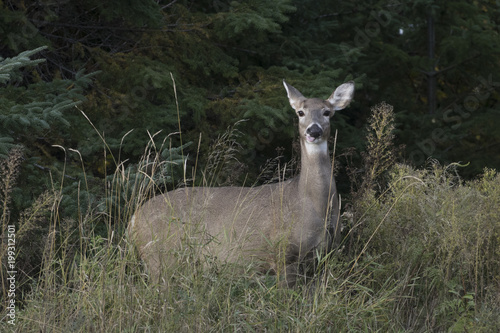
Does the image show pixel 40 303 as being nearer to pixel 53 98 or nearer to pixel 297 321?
pixel 297 321

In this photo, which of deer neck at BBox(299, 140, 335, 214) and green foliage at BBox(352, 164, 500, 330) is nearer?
green foliage at BBox(352, 164, 500, 330)

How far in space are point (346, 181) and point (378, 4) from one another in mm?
2867

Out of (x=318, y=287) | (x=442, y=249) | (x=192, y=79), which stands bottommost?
(x=192, y=79)

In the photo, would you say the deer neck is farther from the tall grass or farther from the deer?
the tall grass

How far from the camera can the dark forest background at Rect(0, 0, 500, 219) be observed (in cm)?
605

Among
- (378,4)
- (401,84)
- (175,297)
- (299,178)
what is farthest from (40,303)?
(401,84)

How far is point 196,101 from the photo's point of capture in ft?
24.9

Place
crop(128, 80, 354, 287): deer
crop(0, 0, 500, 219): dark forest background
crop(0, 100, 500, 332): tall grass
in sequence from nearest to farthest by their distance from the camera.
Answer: crop(0, 100, 500, 332): tall grass → crop(128, 80, 354, 287): deer → crop(0, 0, 500, 219): dark forest background

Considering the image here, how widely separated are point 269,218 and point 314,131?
0.66 metres

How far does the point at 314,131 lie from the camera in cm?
511

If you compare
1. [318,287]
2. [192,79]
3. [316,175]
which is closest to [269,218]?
[316,175]

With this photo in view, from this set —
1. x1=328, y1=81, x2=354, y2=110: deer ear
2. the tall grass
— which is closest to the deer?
x1=328, y1=81, x2=354, y2=110: deer ear

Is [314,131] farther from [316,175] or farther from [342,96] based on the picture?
[342,96]

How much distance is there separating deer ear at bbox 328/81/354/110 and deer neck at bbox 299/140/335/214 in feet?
1.68
